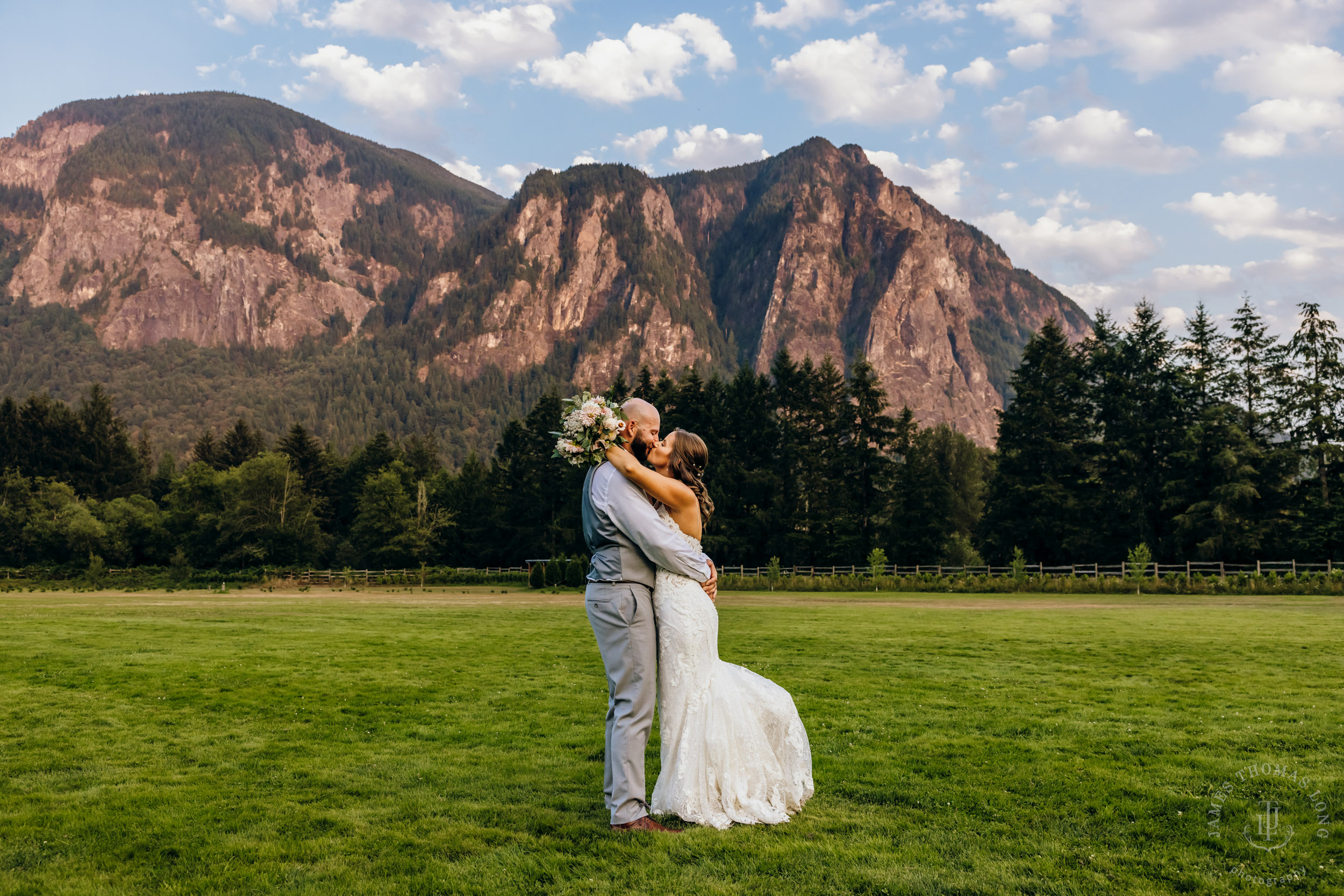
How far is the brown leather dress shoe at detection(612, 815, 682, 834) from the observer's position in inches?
213

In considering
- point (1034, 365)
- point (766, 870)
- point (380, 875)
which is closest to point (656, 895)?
point (766, 870)

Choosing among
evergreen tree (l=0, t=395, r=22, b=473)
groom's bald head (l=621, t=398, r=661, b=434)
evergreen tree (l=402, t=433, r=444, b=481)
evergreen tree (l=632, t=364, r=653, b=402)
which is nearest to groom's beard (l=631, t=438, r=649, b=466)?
groom's bald head (l=621, t=398, r=661, b=434)

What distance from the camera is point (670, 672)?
5.73 m

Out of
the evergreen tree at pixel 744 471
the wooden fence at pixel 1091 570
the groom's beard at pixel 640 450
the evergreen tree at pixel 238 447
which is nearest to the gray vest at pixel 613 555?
the groom's beard at pixel 640 450

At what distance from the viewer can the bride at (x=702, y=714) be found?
561 cm

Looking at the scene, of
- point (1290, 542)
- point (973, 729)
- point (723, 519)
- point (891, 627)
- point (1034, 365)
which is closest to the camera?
point (973, 729)

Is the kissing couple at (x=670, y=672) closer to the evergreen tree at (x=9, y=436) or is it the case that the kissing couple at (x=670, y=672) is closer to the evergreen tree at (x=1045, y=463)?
the evergreen tree at (x=1045, y=463)

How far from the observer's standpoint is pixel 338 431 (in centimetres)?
18462

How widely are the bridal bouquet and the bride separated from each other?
0.13 meters

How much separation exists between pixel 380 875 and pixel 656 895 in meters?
1.58

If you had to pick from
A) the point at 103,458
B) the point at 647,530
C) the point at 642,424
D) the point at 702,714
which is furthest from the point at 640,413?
the point at 103,458

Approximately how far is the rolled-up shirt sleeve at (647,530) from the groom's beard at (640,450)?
294 mm

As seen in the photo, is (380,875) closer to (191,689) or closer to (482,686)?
(482,686)
